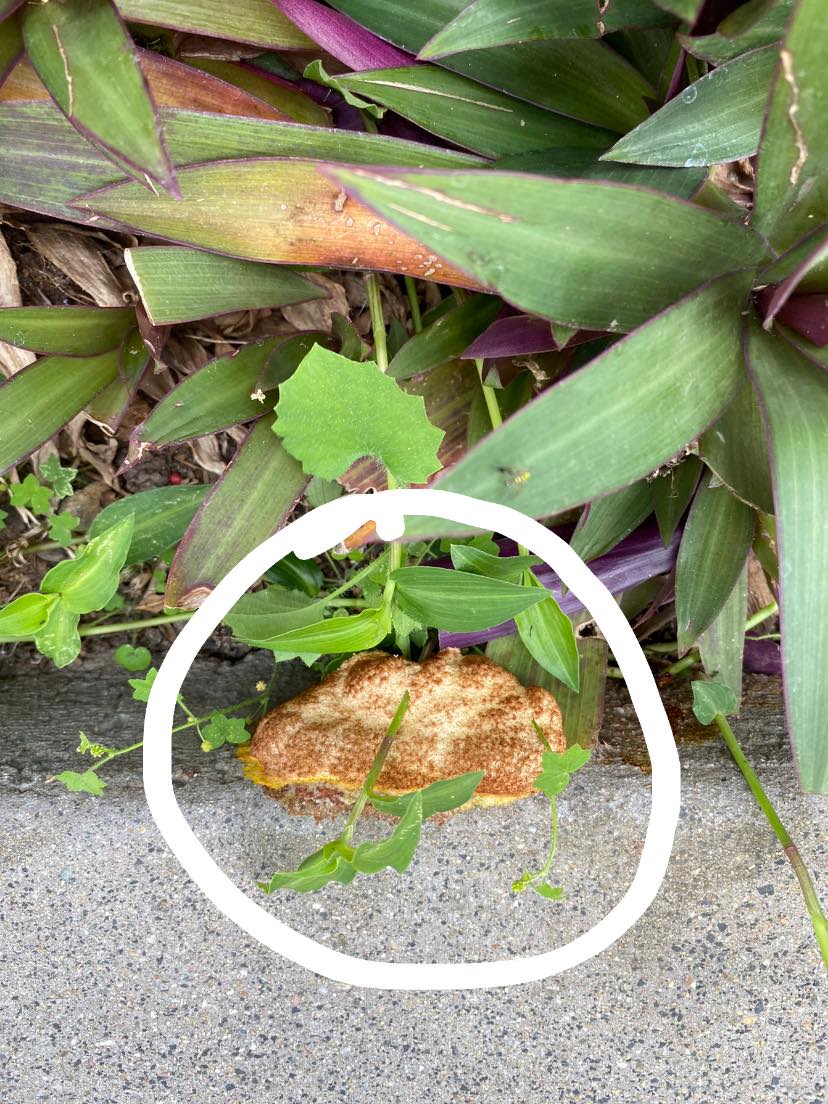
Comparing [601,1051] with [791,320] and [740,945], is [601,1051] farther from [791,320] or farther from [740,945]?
[791,320]

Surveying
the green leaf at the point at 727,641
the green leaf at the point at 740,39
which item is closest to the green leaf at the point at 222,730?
the green leaf at the point at 727,641

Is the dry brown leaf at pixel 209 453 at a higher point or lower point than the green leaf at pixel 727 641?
higher

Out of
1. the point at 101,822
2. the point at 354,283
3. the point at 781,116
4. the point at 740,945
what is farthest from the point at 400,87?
the point at 740,945

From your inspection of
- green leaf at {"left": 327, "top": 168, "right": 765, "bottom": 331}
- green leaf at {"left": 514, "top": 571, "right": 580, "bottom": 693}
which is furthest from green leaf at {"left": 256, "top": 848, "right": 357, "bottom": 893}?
green leaf at {"left": 327, "top": 168, "right": 765, "bottom": 331}

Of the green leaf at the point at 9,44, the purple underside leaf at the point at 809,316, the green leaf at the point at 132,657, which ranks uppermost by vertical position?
the green leaf at the point at 9,44

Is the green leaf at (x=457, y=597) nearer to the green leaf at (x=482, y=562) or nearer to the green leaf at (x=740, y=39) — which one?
the green leaf at (x=482, y=562)

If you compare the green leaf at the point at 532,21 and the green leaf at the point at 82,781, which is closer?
the green leaf at the point at 532,21

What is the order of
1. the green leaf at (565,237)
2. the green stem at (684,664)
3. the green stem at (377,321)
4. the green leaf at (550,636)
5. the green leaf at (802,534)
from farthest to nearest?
1. the green stem at (684,664)
2. the green stem at (377,321)
3. the green leaf at (550,636)
4. the green leaf at (802,534)
5. the green leaf at (565,237)
